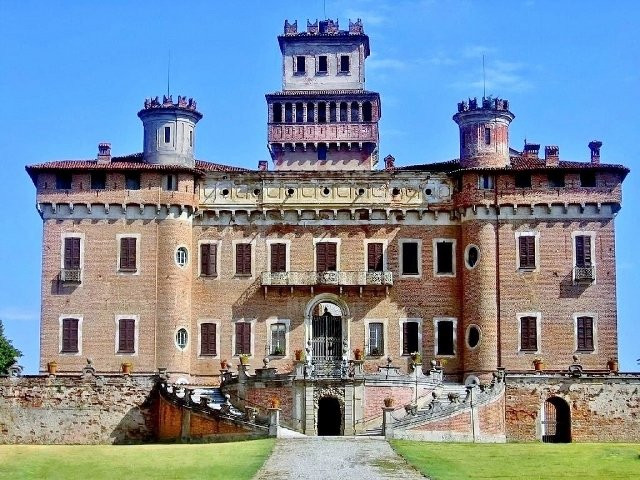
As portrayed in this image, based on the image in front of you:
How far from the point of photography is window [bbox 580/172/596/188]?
64.4 meters

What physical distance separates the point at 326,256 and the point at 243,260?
4202 mm

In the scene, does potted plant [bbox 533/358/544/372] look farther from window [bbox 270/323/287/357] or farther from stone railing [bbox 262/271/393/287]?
window [bbox 270/323/287/357]

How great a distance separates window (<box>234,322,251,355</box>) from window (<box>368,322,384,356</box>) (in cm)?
606

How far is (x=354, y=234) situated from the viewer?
6531cm

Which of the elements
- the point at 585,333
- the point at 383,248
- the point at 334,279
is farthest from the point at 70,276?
the point at 585,333

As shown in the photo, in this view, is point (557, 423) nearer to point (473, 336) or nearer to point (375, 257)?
point (473, 336)

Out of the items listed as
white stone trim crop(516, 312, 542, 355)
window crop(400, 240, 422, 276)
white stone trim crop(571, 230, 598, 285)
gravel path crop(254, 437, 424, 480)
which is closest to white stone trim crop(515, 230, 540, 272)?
white stone trim crop(571, 230, 598, 285)

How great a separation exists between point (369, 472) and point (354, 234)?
26.6 m

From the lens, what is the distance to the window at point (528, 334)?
63.1 meters

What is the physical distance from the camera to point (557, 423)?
61.0 meters

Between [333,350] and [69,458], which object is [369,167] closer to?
[333,350]

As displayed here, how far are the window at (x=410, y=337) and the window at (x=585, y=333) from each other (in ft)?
26.0

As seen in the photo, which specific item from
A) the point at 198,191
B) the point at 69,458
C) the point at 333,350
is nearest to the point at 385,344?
the point at 333,350

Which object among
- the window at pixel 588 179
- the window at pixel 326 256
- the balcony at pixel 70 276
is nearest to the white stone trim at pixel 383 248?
the window at pixel 326 256
